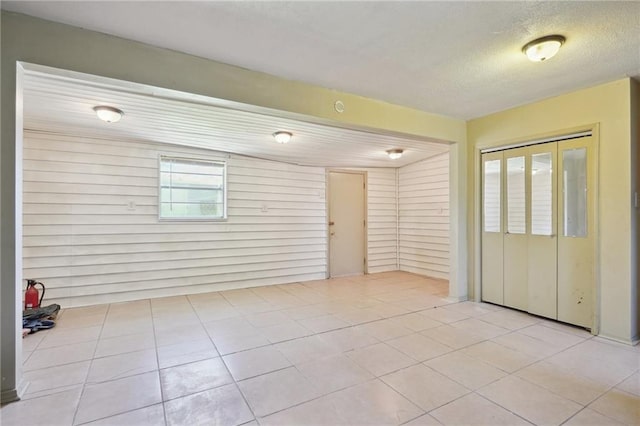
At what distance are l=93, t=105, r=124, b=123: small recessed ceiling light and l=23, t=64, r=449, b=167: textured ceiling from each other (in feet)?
0.23

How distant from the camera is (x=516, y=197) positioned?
397cm

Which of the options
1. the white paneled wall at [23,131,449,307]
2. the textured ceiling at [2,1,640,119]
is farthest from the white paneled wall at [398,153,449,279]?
the textured ceiling at [2,1,640,119]

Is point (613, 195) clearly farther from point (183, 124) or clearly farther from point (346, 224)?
point (183, 124)

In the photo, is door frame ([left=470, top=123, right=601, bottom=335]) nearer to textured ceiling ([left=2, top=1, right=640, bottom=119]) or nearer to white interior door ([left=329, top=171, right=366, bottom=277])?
textured ceiling ([left=2, top=1, right=640, bottom=119])

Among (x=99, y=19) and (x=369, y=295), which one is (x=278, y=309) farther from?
(x=99, y=19)

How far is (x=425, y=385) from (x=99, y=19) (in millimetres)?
3447

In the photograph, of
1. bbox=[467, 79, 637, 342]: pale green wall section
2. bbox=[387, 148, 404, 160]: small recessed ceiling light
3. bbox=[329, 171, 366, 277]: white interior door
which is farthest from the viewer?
bbox=[329, 171, 366, 277]: white interior door

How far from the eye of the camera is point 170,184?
16.1ft

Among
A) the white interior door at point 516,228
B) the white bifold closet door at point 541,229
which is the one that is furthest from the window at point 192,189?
the white interior door at point 516,228

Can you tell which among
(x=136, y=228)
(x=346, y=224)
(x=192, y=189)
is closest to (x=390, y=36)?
(x=192, y=189)

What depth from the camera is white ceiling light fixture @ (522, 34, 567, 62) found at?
231 centimetres

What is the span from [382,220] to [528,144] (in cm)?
343

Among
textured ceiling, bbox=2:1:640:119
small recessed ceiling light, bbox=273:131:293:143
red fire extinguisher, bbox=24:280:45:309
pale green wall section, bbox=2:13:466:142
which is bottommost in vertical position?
red fire extinguisher, bbox=24:280:45:309

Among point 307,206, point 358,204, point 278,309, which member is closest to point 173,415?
point 278,309
